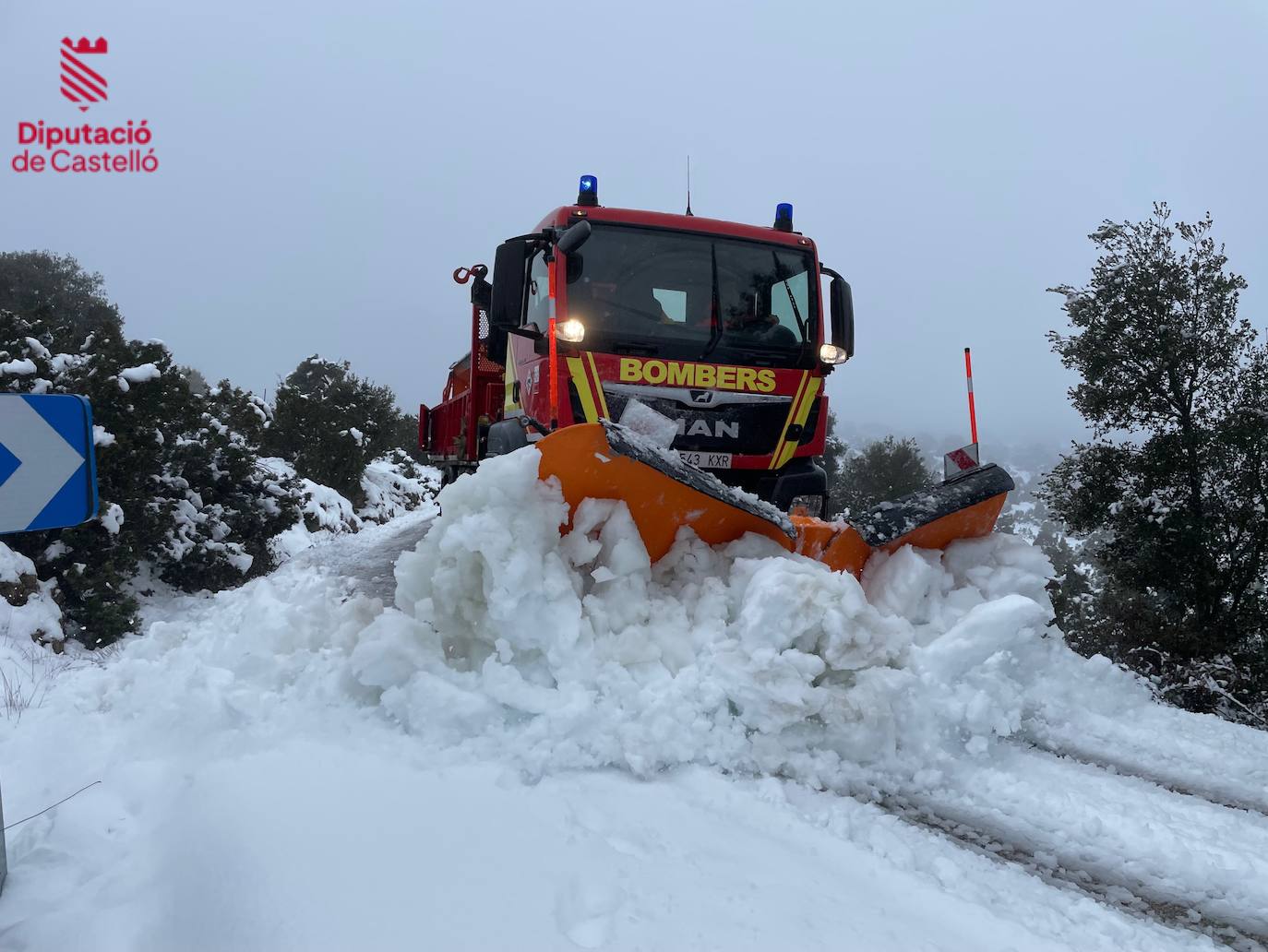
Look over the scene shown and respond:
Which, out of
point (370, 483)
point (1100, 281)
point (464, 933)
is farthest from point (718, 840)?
point (370, 483)

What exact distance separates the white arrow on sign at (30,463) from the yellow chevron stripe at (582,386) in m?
3.21

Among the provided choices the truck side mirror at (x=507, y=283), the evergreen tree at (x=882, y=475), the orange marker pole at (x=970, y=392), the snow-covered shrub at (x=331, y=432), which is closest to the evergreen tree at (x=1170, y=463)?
the orange marker pole at (x=970, y=392)

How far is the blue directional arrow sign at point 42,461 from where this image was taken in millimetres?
1774

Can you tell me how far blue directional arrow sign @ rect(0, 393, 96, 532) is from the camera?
69.9 inches

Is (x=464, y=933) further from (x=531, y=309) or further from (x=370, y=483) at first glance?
(x=370, y=483)

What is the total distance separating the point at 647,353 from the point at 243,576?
5635mm

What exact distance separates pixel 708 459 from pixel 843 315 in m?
1.69

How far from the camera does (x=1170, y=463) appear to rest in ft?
24.5

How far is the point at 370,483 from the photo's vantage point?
16.3 m

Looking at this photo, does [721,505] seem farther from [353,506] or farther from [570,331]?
[353,506]

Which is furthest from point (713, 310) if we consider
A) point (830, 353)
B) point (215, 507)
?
point (215, 507)

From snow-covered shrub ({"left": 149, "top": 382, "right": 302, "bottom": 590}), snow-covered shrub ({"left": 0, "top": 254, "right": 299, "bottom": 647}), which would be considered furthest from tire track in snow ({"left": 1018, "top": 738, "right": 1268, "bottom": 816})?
snow-covered shrub ({"left": 149, "top": 382, "right": 302, "bottom": 590})

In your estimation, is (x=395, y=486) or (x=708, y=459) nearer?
(x=708, y=459)

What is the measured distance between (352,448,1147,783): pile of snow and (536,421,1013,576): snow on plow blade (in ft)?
0.34
